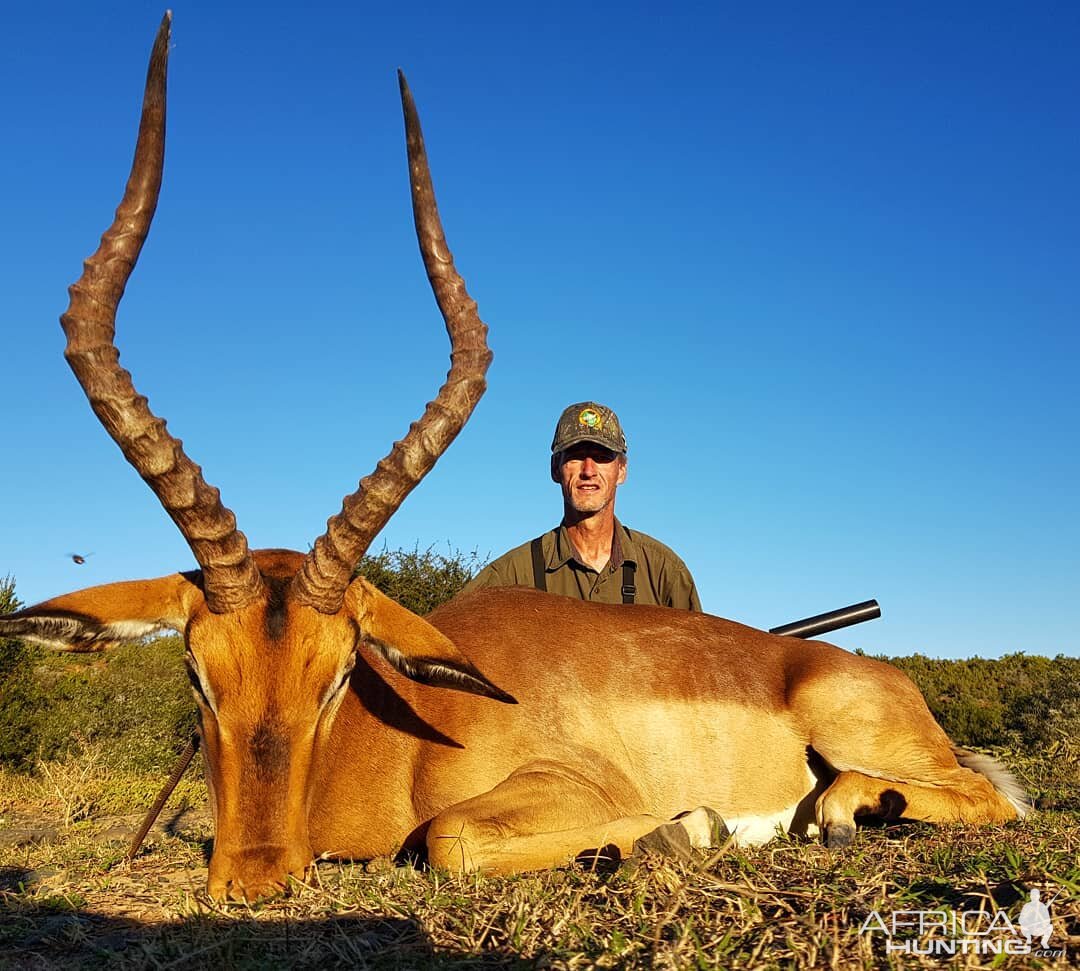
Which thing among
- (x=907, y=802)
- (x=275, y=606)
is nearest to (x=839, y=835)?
(x=907, y=802)

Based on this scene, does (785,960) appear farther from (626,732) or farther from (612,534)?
(612,534)

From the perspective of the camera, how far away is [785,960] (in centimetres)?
287

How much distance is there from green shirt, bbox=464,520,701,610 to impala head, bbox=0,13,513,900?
461 centimetres

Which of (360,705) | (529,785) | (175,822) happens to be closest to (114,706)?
(175,822)

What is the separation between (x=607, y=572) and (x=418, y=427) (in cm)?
525

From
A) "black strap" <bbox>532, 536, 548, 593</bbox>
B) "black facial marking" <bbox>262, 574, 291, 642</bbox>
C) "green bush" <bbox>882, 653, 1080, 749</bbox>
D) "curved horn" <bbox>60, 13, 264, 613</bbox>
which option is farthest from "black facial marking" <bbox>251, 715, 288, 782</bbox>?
"green bush" <bbox>882, 653, 1080, 749</bbox>

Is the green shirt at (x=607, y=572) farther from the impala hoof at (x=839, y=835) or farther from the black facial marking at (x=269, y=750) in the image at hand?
the black facial marking at (x=269, y=750)

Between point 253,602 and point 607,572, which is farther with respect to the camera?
point 607,572

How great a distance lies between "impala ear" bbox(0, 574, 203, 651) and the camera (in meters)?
4.84

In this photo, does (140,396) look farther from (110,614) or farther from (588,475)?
(588,475)

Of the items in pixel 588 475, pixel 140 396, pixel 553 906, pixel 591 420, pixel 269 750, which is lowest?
pixel 553 906

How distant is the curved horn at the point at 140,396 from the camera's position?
15.4 feet

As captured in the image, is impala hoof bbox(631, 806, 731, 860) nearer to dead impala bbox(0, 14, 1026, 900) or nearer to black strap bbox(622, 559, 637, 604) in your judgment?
dead impala bbox(0, 14, 1026, 900)

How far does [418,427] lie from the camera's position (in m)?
5.11
